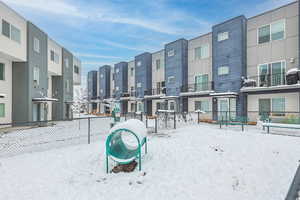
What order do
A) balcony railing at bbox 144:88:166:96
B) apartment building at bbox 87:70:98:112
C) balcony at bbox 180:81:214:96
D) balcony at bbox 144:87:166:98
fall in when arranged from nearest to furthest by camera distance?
balcony at bbox 180:81:214:96
balcony at bbox 144:87:166:98
balcony railing at bbox 144:88:166:96
apartment building at bbox 87:70:98:112

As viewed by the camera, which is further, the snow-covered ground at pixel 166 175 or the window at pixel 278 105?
the window at pixel 278 105

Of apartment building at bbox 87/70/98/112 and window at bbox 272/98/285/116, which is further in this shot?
apartment building at bbox 87/70/98/112

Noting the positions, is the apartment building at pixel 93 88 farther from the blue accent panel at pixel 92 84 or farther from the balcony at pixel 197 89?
the balcony at pixel 197 89

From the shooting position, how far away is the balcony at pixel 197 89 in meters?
18.6

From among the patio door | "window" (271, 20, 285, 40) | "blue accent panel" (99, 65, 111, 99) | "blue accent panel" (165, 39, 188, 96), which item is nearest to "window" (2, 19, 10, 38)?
"blue accent panel" (165, 39, 188, 96)

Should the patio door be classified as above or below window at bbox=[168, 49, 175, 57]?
below

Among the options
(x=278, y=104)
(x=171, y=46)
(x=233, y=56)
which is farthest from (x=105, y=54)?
(x=278, y=104)

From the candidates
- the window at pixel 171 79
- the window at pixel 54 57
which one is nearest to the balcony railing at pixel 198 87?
the window at pixel 171 79

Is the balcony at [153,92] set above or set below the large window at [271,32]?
below

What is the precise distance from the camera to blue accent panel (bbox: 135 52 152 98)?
28125 mm

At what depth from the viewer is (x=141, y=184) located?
4.40 m

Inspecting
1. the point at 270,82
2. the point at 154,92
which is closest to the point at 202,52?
the point at 270,82

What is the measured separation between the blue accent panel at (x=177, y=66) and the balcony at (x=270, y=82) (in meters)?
8.07

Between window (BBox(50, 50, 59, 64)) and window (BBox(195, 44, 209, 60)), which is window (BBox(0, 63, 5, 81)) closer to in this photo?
window (BBox(50, 50, 59, 64))
